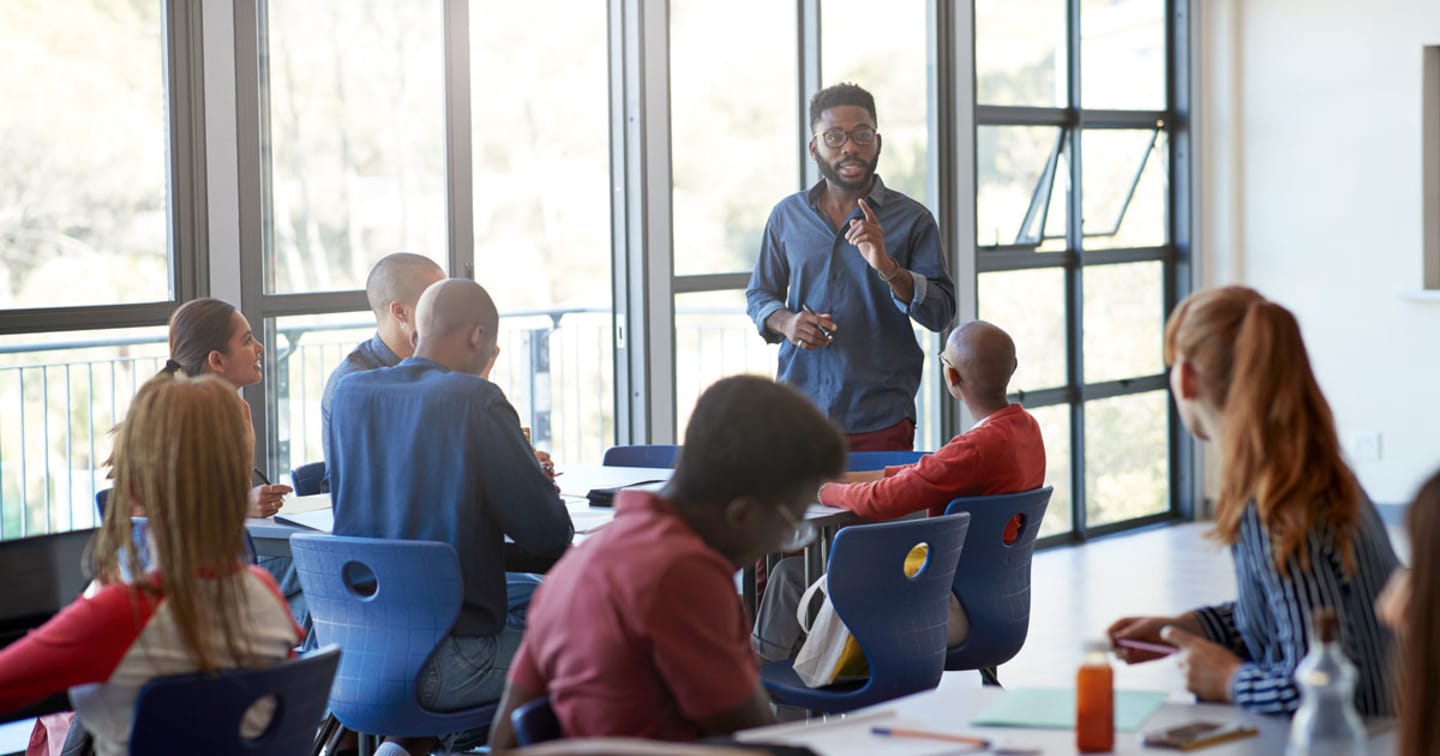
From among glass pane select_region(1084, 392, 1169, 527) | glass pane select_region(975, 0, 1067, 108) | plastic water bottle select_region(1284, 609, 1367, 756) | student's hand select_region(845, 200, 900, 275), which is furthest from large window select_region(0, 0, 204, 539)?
glass pane select_region(1084, 392, 1169, 527)

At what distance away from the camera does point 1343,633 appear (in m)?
1.95

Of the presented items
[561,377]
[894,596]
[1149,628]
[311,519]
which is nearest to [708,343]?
[561,377]

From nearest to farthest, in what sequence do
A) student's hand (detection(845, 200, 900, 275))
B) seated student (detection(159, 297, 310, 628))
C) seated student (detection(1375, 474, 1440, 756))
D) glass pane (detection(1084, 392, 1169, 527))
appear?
seated student (detection(1375, 474, 1440, 756)) → seated student (detection(159, 297, 310, 628)) → student's hand (detection(845, 200, 900, 275)) → glass pane (detection(1084, 392, 1169, 527))

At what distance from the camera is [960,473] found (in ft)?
11.1

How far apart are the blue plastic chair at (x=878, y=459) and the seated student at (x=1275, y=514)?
1795mm

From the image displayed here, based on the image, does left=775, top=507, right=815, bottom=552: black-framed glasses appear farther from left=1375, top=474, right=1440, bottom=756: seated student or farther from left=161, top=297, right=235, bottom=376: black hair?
left=161, top=297, right=235, bottom=376: black hair

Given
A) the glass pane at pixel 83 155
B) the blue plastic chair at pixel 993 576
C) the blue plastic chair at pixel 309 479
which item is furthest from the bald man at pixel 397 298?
the blue plastic chair at pixel 993 576

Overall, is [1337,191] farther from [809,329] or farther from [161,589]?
[161,589]

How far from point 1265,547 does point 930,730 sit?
499 millimetres

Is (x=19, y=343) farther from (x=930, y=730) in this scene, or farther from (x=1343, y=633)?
(x=1343, y=633)

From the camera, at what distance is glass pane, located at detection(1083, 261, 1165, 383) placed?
761cm

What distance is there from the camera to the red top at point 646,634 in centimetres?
176

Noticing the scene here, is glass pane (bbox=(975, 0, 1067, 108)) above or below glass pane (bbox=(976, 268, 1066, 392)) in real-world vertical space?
above

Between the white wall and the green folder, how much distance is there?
5930 mm
